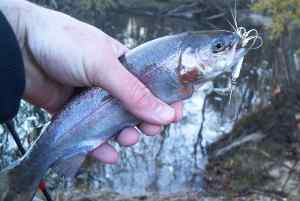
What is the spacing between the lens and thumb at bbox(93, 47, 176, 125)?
254 centimetres

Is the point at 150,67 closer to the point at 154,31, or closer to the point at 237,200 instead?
the point at 237,200

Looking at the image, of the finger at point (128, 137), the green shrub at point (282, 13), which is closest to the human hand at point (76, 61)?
the finger at point (128, 137)

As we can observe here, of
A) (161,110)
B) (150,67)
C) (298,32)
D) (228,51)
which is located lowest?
(298,32)

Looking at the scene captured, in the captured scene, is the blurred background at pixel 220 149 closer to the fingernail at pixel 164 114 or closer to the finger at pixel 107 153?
the finger at pixel 107 153

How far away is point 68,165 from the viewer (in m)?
2.76

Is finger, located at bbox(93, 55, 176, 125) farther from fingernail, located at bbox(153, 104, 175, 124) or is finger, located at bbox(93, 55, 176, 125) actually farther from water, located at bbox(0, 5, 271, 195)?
water, located at bbox(0, 5, 271, 195)

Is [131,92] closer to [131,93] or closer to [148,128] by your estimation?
[131,93]

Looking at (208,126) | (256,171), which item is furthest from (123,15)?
(256,171)

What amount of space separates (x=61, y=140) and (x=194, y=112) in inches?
298

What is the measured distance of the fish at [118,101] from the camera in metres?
2.43

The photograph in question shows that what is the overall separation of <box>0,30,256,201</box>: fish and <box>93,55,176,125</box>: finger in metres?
0.04

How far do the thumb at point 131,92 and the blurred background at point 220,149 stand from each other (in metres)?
2.40

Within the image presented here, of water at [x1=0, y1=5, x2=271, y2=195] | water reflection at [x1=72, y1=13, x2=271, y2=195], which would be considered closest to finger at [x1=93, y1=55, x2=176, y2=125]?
water at [x1=0, y1=5, x2=271, y2=195]

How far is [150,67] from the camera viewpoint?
8.29 ft
